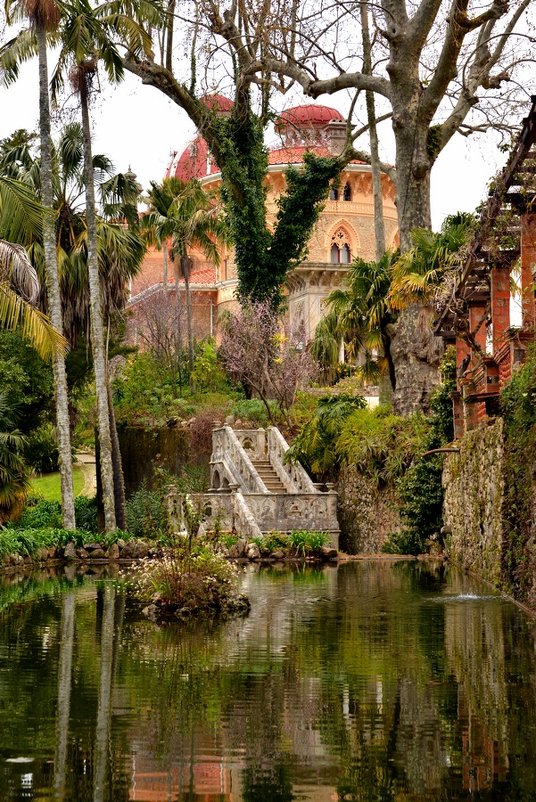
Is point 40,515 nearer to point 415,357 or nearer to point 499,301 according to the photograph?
point 415,357

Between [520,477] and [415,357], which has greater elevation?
[415,357]

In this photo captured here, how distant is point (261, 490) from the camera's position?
30656 millimetres

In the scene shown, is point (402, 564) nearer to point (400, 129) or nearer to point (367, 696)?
point (400, 129)

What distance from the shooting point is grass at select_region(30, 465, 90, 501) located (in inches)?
1687

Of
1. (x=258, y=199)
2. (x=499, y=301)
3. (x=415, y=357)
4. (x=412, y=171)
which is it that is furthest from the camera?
(x=258, y=199)

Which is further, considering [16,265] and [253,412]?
[253,412]

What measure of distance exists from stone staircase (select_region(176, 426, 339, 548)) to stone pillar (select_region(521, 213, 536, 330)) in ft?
36.2

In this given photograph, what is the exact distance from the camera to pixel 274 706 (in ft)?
25.7

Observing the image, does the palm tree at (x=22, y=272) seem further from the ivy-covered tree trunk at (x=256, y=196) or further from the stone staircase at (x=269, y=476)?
the ivy-covered tree trunk at (x=256, y=196)

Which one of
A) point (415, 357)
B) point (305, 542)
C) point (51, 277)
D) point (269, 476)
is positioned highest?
point (51, 277)

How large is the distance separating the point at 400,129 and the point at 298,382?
40.5 feet

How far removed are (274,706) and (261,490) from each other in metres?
22.8

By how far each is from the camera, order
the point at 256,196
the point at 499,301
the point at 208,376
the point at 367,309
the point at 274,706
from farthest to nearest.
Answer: the point at 208,376 → the point at 256,196 → the point at 367,309 → the point at 499,301 → the point at 274,706

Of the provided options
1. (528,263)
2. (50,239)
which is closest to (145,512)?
(50,239)
